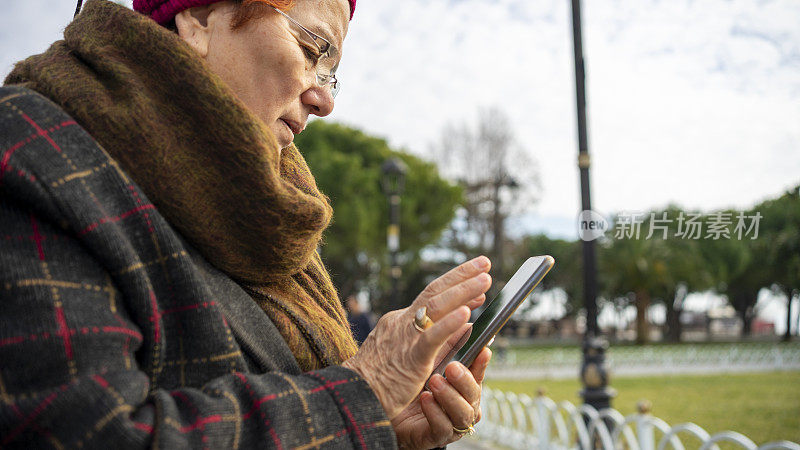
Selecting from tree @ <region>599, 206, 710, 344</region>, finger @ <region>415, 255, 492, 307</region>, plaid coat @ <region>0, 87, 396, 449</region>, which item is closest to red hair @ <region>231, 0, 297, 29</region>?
plaid coat @ <region>0, 87, 396, 449</region>

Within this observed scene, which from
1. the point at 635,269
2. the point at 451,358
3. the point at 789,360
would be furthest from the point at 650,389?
the point at 635,269

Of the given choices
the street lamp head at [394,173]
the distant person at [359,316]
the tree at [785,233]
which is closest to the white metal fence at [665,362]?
the street lamp head at [394,173]

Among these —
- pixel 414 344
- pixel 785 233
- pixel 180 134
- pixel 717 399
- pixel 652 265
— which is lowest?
pixel 652 265

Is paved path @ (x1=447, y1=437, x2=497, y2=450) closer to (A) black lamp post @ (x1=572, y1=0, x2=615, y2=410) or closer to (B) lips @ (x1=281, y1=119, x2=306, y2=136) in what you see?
(A) black lamp post @ (x1=572, y1=0, x2=615, y2=410)

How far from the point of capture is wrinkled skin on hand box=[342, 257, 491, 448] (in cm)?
126

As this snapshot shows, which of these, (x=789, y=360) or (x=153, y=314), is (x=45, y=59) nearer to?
(x=153, y=314)

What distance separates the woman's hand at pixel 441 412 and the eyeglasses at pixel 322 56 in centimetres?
86

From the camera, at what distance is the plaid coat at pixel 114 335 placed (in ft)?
3.16

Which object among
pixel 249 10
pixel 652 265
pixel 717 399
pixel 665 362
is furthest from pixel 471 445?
pixel 652 265

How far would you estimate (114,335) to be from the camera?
1.03 metres

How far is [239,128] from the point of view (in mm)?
1310

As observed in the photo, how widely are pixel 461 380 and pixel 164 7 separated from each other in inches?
45.3

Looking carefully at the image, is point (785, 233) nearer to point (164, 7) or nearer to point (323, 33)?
point (323, 33)

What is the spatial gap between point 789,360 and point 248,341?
28.5 metres
